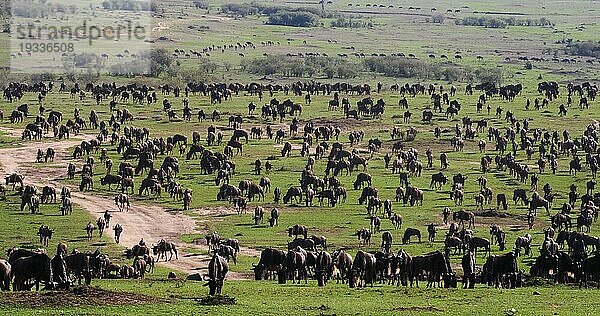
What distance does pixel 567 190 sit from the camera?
66938mm

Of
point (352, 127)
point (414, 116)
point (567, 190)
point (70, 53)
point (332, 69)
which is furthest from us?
point (70, 53)

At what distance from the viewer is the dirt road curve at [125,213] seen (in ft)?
154

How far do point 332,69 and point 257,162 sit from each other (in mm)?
73572

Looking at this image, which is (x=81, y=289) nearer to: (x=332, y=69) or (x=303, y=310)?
(x=303, y=310)

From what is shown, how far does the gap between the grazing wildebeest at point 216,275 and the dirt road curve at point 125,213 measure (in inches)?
307

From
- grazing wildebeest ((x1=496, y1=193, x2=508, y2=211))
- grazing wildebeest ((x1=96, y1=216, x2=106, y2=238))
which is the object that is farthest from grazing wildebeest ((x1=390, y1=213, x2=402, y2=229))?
grazing wildebeest ((x1=96, y1=216, x2=106, y2=238))

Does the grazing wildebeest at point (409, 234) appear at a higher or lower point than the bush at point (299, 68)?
lower

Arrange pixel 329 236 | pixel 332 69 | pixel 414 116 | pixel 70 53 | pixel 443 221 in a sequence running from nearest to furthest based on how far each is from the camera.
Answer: pixel 329 236, pixel 443 221, pixel 414 116, pixel 332 69, pixel 70 53

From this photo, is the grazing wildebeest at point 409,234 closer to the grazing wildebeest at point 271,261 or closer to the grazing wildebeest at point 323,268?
the grazing wildebeest at point 323,268

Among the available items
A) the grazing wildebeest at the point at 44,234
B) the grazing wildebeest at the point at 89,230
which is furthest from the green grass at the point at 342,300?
the grazing wildebeest at the point at 89,230

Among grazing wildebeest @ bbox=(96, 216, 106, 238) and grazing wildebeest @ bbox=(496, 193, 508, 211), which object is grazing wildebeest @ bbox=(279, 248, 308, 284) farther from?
grazing wildebeest @ bbox=(496, 193, 508, 211)

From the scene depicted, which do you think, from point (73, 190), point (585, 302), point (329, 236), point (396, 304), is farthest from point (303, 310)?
point (73, 190)

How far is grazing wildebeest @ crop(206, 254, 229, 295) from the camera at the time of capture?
105 ft

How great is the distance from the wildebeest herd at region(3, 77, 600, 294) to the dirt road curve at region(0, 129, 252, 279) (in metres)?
1.01
